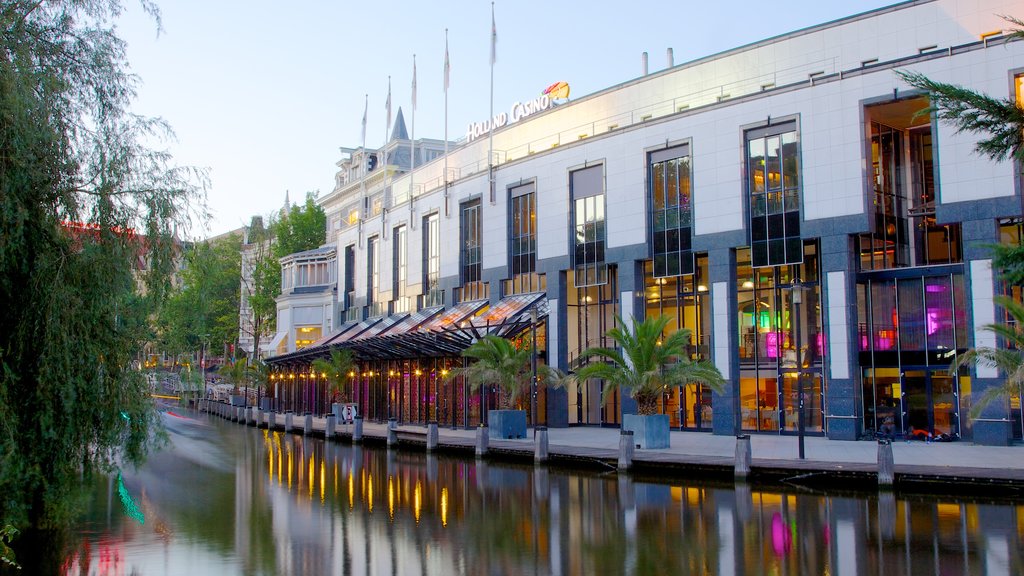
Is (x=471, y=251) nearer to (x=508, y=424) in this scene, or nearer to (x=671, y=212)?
(x=671, y=212)

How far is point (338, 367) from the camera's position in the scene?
5822 centimetres

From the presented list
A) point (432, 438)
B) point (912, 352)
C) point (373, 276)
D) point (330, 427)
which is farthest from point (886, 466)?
point (373, 276)

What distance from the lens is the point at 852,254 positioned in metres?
35.8

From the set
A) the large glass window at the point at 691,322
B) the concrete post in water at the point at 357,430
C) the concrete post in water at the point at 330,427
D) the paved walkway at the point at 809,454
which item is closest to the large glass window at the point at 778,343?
the paved walkway at the point at 809,454

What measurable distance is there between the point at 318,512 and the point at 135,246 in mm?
7473

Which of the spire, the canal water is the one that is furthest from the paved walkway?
the spire

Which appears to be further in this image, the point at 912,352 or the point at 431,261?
the point at 431,261

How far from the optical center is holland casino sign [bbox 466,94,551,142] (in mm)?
56656

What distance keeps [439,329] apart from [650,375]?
16794 mm

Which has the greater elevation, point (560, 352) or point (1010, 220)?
point (1010, 220)

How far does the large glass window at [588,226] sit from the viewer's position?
45062 millimetres

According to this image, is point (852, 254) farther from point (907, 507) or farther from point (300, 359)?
point (300, 359)

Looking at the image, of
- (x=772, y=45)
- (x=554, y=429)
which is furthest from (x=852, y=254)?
(x=554, y=429)

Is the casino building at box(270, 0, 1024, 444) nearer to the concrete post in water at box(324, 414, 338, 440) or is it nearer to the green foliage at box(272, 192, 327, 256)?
the concrete post in water at box(324, 414, 338, 440)
